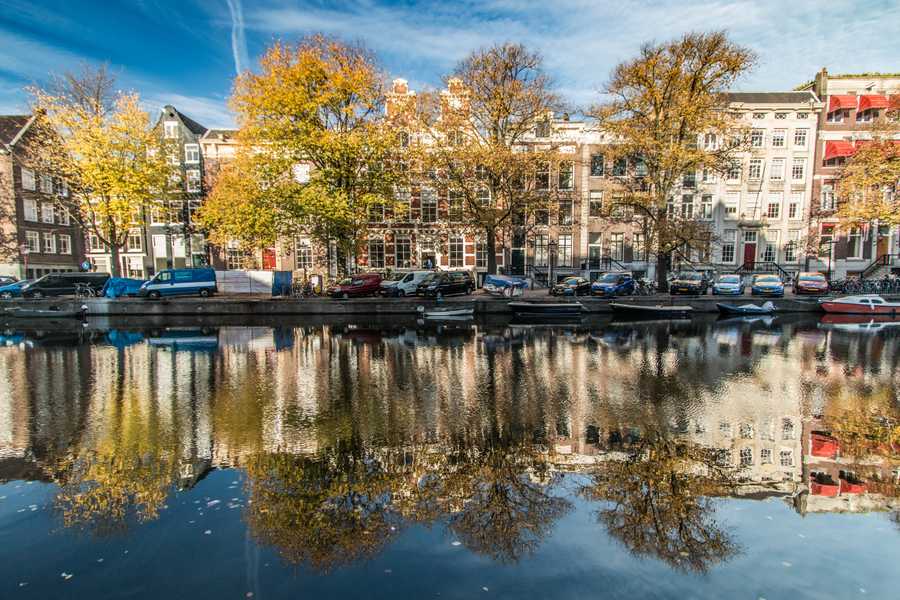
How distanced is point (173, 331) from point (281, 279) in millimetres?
10482

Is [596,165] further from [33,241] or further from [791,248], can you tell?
[33,241]

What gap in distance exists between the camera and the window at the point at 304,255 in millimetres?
43188

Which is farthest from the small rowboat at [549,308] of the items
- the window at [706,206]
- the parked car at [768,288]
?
the window at [706,206]

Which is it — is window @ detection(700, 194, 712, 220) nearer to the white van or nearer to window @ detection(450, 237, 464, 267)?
window @ detection(450, 237, 464, 267)

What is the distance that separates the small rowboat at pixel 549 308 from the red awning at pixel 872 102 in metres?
37.6

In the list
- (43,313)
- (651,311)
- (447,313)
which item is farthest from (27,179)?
(651,311)

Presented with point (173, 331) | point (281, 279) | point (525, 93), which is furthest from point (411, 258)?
point (173, 331)

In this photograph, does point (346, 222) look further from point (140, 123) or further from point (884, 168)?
point (884, 168)

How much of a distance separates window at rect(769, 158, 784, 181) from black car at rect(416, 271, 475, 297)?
33.2 meters

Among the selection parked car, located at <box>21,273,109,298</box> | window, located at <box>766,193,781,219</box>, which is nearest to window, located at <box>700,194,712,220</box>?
window, located at <box>766,193,781,219</box>

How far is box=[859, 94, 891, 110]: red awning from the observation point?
41000 mm

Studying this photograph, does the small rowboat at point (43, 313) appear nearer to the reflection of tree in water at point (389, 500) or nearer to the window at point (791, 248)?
the reflection of tree in water at point (389, 500)

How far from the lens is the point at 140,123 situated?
3488 centimetres

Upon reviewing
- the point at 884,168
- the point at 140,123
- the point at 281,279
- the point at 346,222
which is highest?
the point at 140,123
